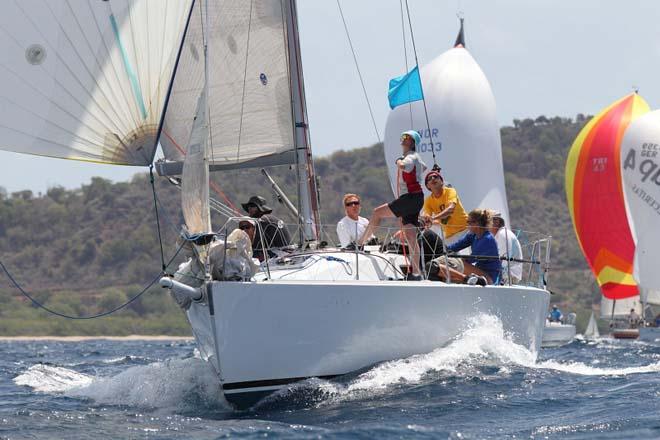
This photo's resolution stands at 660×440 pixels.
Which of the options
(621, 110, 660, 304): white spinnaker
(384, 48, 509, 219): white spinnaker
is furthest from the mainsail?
(621, 110, 660, 304): white spinnaker

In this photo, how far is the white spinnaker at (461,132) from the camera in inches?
724

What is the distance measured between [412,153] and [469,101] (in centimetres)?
1092

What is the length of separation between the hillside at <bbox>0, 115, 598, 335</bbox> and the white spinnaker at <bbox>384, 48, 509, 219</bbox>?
2380 centimetres

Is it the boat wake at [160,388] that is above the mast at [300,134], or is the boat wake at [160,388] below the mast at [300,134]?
below

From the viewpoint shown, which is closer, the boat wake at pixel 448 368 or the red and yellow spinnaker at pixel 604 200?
the boat wake at pixel 448 368

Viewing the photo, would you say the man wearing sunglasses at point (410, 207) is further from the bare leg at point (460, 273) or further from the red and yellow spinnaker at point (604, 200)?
the red and yellow spinnaker at point (604, 200)

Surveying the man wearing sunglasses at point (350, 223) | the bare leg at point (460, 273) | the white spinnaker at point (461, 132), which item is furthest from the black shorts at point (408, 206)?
the white spinnaker at point (461, 132)

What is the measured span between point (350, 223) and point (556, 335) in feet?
50.5

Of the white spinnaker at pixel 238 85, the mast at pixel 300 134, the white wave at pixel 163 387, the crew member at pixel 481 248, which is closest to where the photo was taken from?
the white wave at pixel 163 387

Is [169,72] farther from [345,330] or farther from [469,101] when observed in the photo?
[469,101]

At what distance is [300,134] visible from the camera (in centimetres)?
974

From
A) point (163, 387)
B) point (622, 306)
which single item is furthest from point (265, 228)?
point (622, 306)

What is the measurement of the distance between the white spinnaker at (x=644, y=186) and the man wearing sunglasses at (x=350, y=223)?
1677cm

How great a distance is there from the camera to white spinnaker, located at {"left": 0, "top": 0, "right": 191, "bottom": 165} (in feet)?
26.3
